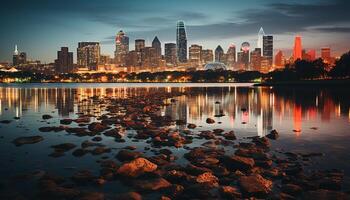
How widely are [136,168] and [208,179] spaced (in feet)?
12.1

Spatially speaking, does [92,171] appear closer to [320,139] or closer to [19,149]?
[19,149]

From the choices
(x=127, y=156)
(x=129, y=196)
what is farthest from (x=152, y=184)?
(x=127, y=156)

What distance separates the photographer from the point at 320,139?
2789 cm

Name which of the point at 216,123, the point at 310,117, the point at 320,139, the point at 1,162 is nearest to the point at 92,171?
the point at 1,162

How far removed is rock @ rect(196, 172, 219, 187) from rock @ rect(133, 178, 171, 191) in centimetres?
151

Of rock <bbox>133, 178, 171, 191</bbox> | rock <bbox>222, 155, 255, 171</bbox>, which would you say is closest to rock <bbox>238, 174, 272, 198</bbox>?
rock <bbox>222, 155, 255, 171</bbox>

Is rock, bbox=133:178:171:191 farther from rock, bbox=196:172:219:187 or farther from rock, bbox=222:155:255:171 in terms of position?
rock, bbox=222:155:255:171

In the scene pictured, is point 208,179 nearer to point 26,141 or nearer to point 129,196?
point 129,196

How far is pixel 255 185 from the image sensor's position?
14.6 meters

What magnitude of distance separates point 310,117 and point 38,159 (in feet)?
119

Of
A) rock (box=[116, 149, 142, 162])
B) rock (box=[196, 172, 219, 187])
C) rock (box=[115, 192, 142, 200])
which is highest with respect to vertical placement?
rock (box=[116, 149, 142, 162])

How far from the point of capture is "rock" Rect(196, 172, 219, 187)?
1516cm

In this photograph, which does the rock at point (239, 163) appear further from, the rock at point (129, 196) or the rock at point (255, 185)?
the rock at point (129, 196)

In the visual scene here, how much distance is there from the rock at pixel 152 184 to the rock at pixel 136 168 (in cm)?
91
